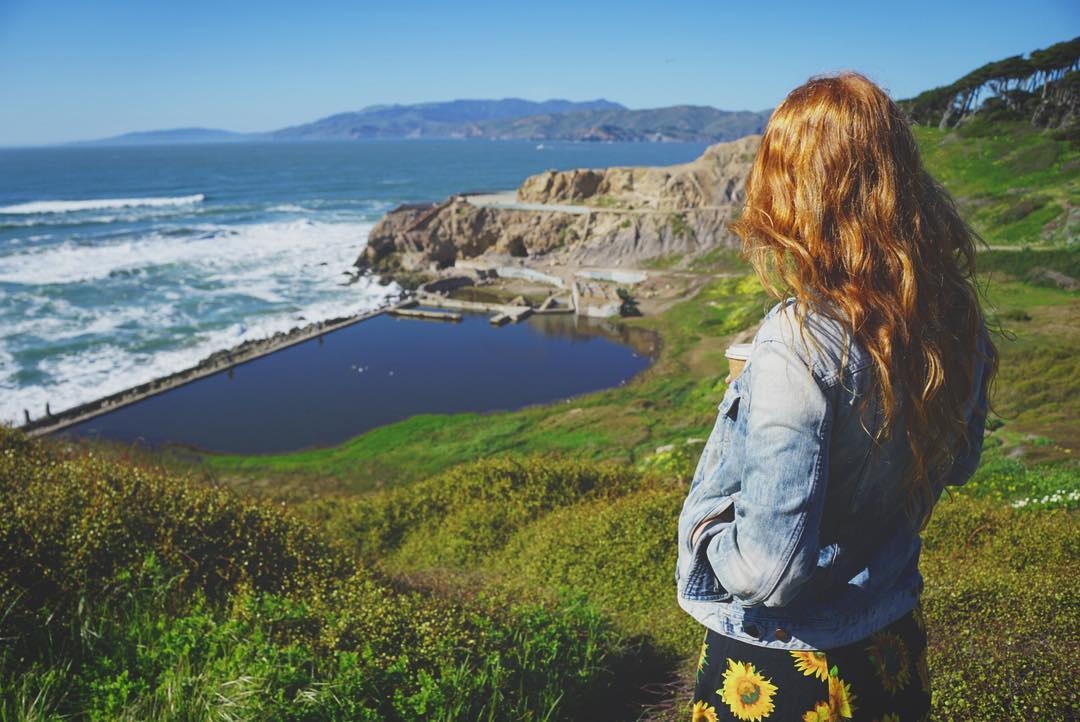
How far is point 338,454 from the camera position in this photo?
20.4 metres

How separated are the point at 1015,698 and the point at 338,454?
1880 cm

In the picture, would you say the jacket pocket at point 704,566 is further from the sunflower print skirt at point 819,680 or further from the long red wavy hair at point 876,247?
the long red wavy hair at point 876,247

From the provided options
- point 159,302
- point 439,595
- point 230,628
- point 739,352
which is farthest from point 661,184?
point 739,352

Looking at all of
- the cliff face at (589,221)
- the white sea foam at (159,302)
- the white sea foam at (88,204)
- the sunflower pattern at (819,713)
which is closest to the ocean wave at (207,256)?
the white sea foam at (159,302)

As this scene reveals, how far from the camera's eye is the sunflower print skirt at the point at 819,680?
5.52 feet

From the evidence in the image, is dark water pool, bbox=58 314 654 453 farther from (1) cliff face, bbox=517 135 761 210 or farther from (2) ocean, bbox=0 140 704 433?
(1) cliff face, bbox=517 135 761 210

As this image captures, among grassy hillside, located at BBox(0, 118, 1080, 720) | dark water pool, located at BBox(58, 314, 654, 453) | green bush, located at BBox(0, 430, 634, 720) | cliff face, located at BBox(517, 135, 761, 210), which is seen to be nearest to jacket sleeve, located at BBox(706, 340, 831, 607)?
grassy hillside, located at BBox(0, 118, 1080, 720)

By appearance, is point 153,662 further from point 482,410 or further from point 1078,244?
point 1078,244

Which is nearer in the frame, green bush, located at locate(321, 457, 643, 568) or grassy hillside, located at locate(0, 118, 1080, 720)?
grassy hillside, located at locate(0, 118, 1080, 720)

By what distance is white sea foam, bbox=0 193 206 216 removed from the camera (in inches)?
3179

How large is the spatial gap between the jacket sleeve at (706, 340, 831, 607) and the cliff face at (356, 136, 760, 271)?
141 ft

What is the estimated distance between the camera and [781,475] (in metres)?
1.41

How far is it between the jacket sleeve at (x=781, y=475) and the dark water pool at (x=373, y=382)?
2168 centimetres

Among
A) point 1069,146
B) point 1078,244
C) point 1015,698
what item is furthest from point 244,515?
point 1069,146
